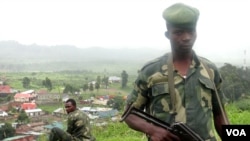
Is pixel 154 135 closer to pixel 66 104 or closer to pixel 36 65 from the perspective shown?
pixel 66 104

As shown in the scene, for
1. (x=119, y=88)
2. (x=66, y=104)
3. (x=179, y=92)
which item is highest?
(x=179, y=92)

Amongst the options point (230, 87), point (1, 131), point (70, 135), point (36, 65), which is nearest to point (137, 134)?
point (70, 135)

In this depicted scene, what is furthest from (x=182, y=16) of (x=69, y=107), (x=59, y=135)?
(x=59, y=135)

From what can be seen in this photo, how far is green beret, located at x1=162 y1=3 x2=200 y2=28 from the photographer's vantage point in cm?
208

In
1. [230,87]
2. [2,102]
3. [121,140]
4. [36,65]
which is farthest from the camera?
[36,65]

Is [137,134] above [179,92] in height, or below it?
below

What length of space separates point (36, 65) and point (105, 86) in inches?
3560

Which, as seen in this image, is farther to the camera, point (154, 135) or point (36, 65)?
point (36, 65)

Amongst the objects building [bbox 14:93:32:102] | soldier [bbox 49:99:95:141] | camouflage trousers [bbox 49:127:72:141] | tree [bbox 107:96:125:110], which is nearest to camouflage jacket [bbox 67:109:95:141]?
soldier [bbox 49:99:95:141]

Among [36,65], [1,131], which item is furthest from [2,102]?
[36,65]

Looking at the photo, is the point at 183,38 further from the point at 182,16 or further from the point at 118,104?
the point at 118,104

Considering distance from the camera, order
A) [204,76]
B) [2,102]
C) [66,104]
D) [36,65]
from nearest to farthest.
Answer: [204,76] → [66,104] → [2,102] → [36,65]

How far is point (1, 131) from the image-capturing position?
694 inches

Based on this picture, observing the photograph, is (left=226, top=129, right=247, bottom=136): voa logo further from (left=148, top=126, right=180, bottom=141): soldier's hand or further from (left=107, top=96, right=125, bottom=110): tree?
(left=107, top=96, right=125, bottom=110): tree
